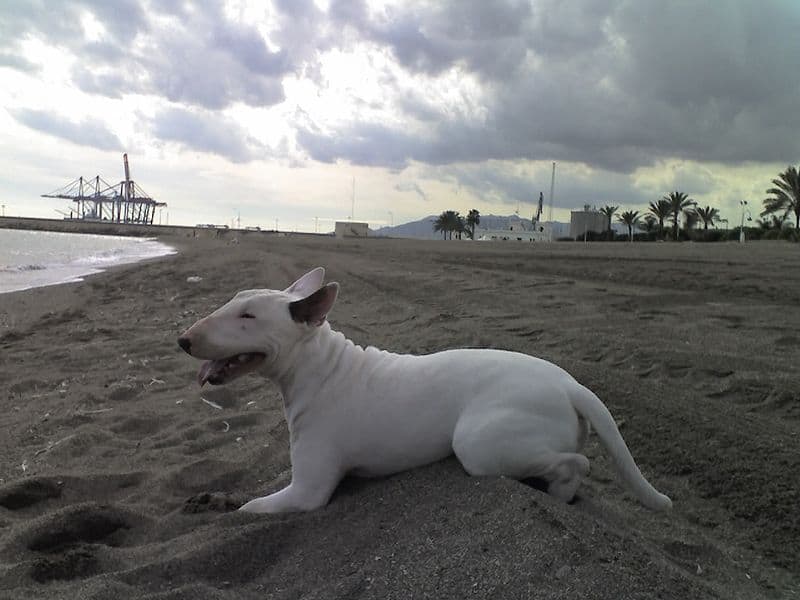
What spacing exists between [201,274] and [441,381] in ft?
50.9

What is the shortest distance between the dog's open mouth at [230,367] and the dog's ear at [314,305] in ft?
1.01

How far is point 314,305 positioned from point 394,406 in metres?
0.72

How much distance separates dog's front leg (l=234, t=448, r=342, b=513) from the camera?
3.41 metres

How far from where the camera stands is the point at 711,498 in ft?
12.3

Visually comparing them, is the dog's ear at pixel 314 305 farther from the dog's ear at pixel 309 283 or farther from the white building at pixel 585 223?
the white building at pixel 585 223

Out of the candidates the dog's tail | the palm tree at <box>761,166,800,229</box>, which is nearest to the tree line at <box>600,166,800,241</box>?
the palm tree at <box>761,166,800,229</box>

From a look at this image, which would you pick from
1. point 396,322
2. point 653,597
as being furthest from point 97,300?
point 653,597

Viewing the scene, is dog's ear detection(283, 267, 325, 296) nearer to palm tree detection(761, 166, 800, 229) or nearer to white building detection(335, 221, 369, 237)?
palm tree detection(761, 166, 800, 229)

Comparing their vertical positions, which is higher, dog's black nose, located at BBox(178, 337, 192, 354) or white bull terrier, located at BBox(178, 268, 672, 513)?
dog's black nose, located at BBox(178, 337, 192, 354)

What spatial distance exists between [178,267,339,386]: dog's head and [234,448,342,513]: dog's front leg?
551 millimetres

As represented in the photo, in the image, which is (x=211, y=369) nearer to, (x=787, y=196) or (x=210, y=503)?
(x=210, y=503)

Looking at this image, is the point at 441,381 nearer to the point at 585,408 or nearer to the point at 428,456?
the point at 428,456

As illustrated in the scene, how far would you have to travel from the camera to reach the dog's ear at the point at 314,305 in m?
3.53

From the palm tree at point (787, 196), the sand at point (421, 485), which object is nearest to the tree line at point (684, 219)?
the palm tree at point (787, 196)
